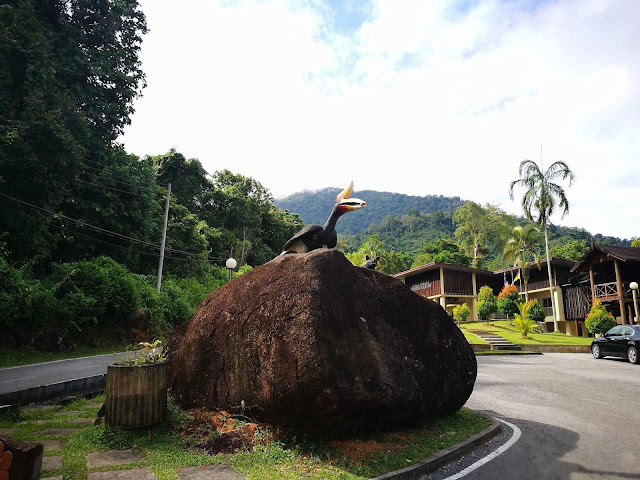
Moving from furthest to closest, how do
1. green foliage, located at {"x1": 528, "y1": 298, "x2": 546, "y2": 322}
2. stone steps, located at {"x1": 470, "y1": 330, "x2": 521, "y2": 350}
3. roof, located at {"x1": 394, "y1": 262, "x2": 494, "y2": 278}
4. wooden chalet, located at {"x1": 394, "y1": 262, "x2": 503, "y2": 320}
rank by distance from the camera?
wooden chalet, located at {"x1": 394, "y1": 262, "x2": 503, "y2": 320} < roof, located at {"x1": 394, "y1": 262, "x2": 494, "y2": 278} < green foliage, located at {"x1": 528, "y1": 298, "x2": 546, "y2": 322} < stone steps, located at {"x1": 470, "y1": 330, "x2": 521, "y2": 350}

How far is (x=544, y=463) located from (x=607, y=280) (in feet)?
93.1

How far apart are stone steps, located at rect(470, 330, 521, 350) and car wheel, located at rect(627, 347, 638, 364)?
6.25 m

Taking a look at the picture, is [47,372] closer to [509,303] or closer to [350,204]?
[350,204]

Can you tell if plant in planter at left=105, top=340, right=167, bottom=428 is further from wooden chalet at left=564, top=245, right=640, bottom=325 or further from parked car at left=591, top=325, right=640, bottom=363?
wooden chalet at left=564, top=245, right=640, bottom=325

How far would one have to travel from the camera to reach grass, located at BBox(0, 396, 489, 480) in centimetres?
419

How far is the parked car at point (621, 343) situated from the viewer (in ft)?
48.6

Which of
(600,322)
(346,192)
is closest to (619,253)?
(600,322)

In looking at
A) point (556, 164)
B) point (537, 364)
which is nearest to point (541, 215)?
point (556, 164)

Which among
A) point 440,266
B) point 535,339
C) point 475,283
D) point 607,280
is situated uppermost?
point 440,266

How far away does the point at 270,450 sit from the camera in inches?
184

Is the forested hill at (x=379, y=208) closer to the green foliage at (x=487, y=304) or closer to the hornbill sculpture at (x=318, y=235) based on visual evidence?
the green foliage at (x=487, y=304)

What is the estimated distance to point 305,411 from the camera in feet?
15.5

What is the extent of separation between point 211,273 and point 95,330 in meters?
14.2

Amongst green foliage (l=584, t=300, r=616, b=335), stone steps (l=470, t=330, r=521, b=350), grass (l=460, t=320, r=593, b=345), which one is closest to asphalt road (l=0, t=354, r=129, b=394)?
stone steps (l=470, t=330, r=521, b=350)
